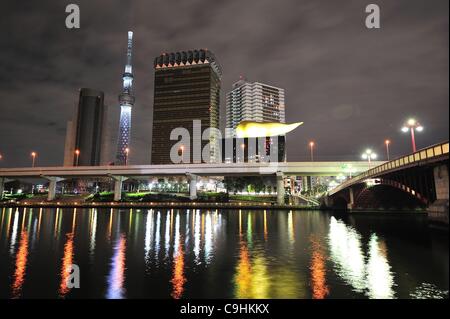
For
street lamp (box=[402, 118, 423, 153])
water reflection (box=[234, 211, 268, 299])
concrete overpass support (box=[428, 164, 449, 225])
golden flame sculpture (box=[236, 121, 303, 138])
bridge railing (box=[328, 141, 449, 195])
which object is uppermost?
golden flame sculpture (box=[236, 121, 303, 138])

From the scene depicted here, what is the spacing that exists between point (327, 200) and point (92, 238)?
217 feet

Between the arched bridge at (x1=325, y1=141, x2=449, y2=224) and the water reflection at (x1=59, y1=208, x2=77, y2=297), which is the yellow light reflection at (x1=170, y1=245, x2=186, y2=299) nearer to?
the water reflection at (x1=59, y1=208, x2=77, y2=297)

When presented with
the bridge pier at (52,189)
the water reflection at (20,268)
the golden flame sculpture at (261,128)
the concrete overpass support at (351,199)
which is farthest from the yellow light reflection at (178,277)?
the golden flame sculpture at (261,128)

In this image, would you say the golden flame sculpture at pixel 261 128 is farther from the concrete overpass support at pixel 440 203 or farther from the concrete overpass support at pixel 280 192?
the concrete overpass support at pixel 440 203

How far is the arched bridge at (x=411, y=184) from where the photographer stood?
1632 centimetres

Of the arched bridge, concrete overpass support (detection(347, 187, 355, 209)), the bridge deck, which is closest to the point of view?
the arched bridge

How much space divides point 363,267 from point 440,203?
629 cm

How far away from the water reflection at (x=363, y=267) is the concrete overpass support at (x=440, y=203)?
13.5 feet

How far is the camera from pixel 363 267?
1825 cm

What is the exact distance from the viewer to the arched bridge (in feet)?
53.5

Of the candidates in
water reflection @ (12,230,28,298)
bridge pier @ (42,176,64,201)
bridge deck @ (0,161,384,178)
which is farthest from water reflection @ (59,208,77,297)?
bridge pier @ (42,176,64,201)

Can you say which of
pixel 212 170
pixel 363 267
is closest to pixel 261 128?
pixel 212 170
